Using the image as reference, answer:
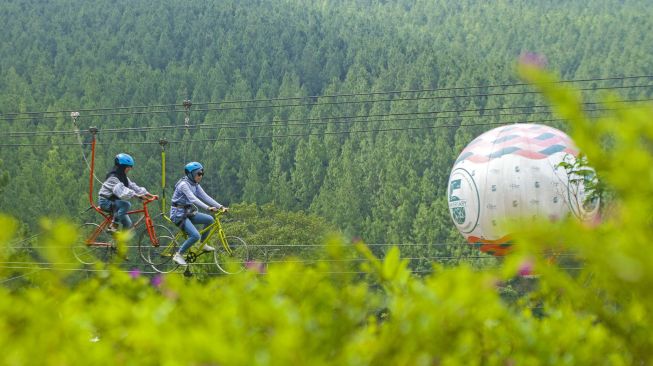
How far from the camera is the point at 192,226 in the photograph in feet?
40.3

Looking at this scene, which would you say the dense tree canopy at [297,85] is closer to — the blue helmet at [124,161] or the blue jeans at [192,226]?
the blue jeans at [192,226]

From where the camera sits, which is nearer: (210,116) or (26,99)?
(210,116)

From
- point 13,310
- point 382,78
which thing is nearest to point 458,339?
point 13,310

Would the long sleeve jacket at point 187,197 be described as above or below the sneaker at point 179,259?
above

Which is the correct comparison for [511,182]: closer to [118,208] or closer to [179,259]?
[179,259]

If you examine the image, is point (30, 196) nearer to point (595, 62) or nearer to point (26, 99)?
point (26, 99)

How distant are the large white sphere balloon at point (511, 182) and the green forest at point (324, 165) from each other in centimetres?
100

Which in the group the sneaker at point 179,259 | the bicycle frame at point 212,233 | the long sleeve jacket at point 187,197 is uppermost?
the long sleeve jacket at point 187,197

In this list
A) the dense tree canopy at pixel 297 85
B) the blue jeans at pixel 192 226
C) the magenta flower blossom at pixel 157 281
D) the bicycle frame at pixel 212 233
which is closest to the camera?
the magenta flower blossom at pixel 157 281

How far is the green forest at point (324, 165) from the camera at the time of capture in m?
2.41

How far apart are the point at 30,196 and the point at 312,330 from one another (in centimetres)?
7456

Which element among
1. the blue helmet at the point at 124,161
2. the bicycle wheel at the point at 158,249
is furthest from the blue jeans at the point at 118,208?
the blue helmet at the point at 124,161

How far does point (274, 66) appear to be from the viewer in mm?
116750

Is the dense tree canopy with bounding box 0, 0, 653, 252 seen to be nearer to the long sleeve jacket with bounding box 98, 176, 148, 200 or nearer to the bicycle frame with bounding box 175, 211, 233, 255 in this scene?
the bicycle frame with bounding box 175, 211, 233, 255
